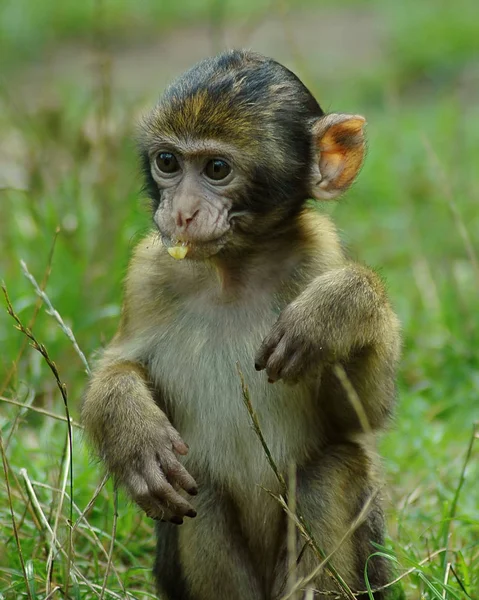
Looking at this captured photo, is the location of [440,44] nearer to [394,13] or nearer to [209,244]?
[394,13]

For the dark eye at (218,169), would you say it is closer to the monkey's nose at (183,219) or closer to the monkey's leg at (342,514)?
the monkey's nose at (183,219)

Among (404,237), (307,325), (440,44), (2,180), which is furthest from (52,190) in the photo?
(440,44)

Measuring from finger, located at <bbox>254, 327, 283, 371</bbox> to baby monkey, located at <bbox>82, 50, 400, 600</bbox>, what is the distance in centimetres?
2

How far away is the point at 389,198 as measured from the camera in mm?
11094

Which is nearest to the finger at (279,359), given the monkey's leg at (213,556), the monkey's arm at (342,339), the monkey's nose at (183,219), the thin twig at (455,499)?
the monkey's arm at (342,339)

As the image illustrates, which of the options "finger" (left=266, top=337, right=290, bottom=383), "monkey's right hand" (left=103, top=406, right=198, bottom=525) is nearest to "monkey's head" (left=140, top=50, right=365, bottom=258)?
"finger" (left=266, top=337, right=290, bottom=383)

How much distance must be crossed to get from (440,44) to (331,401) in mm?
10737

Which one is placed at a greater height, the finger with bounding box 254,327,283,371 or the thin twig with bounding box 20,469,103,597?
the finger with bounding box 254,327,283,371

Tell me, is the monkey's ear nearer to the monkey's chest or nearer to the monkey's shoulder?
the monkey's shoulder

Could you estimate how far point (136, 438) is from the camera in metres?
4.67

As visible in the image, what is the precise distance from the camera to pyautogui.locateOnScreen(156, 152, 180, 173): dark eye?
195 inches

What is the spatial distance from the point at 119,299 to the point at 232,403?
270 cm

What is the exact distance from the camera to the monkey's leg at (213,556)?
5.03 metres

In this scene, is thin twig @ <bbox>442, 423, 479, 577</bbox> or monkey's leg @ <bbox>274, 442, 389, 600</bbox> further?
thin twig @ <bbox>442, 423, 479, 577</bbox>
